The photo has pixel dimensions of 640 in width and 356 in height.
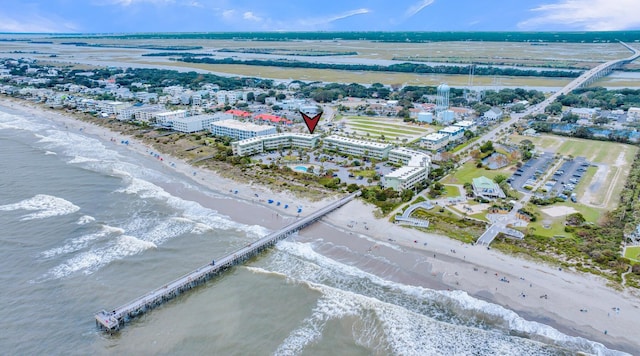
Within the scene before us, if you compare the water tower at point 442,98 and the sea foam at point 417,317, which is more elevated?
the water tower at point 442,98

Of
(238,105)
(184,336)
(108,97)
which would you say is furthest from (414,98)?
(184,336)

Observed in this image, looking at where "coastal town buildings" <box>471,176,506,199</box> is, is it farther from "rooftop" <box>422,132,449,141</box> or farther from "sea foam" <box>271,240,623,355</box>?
"sea foam" <box>271,240,623,355</box>

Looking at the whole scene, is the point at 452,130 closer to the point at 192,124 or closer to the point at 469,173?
the point at 469,173

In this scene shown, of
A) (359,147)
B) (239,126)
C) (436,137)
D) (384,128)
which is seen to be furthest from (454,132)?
(239,126)

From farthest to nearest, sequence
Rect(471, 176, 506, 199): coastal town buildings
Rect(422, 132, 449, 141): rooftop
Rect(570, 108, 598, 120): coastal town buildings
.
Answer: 1. Rect(570, 108, 598, 120): coastal town buildings
2. Rect(422, 132, 449, 141): rooftop
3. Rect(471, 176, 506, 199): coastal town buildings

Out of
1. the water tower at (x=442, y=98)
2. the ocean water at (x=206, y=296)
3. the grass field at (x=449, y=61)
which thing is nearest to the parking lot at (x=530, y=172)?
the ocean water at (x=206, y=296)

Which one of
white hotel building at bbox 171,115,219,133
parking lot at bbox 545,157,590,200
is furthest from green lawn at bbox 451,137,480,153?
white hotel building at bbox 171,115,219,133

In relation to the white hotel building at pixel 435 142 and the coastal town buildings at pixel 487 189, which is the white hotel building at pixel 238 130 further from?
the coastal town buildings at pixel 487 189
